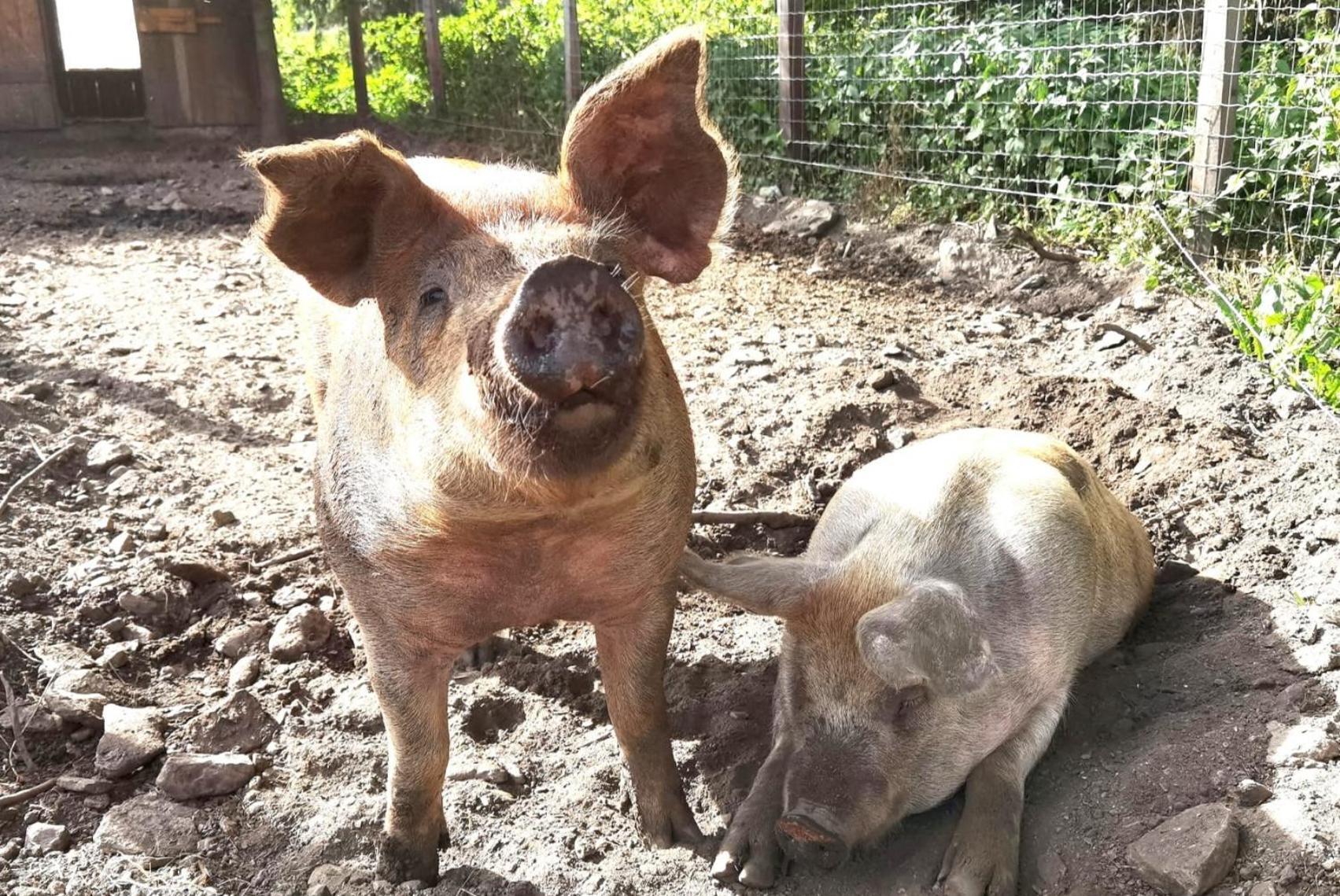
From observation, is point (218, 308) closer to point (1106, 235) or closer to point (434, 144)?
point (1106, 235)

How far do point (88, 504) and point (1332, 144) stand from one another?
5.26 metres

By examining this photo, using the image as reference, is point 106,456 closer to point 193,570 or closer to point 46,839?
point 193,570

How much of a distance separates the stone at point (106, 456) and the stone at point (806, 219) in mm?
4571

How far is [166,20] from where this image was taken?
13664 mm

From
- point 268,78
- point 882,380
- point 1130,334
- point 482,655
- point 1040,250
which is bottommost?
point 482,655

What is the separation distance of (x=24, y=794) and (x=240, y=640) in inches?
32.0

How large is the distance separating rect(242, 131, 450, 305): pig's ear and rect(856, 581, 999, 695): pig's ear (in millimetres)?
1376

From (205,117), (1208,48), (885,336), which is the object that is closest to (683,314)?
(885,336)

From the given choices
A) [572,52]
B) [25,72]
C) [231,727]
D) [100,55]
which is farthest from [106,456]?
[100,55]

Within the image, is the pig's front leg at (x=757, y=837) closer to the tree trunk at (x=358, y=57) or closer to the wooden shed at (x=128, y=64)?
the tree trunk at (x=358, y=57)

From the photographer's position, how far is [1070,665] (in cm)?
343

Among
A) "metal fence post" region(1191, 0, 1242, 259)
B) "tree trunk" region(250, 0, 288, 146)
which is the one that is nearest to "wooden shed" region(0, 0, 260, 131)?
"tree trunk" region(250, 0, 288, 146)

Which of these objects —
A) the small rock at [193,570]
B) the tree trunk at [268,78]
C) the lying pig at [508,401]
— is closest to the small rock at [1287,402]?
the lying pig at [508,401]

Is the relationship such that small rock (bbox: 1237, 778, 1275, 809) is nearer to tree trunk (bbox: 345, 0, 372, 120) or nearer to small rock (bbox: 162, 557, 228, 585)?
small rock (bbox: 162, 557, 228, 585)
